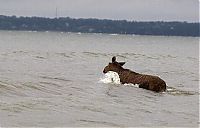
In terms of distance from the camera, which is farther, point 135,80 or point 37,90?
point 135,80

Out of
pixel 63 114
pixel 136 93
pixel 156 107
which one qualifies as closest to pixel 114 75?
pixel 136 93

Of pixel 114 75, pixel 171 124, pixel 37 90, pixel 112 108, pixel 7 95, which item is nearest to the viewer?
pixel 171 124

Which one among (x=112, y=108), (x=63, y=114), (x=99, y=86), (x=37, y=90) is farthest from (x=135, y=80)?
(x=63, y=114)

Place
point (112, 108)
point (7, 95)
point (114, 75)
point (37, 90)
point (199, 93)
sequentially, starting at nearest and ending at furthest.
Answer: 1. point (112, 108)
2. point (7, 95)
3. point (37, 90)
4. point (199, 93)
5. point (114, 75)

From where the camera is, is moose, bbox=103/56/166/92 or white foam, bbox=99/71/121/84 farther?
white foam, bbox=99/71/121/84

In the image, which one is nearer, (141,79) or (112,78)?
(141,79)

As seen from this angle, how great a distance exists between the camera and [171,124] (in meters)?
13.1

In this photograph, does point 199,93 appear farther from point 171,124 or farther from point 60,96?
point 171,124

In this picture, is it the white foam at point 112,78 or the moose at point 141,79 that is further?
the white foam at point 112,78

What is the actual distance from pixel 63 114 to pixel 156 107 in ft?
12.1

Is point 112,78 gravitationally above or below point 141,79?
below

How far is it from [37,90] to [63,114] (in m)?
4.87

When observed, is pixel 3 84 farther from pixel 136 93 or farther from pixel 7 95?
pixel 136 93

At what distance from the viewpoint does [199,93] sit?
20.7m
